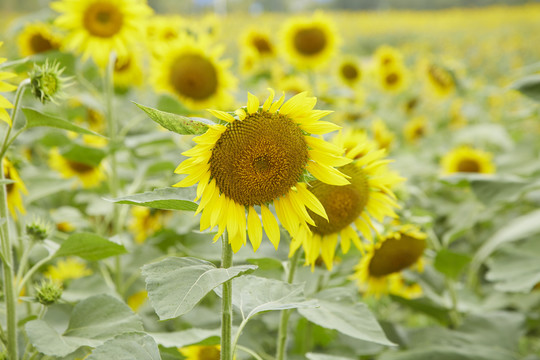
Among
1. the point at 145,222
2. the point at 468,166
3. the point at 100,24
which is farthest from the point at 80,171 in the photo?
the point at 468,166

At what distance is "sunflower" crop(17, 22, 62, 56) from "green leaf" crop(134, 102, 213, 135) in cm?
154

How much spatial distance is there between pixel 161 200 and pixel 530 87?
1.18m

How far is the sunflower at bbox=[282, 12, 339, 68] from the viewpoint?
2725mm

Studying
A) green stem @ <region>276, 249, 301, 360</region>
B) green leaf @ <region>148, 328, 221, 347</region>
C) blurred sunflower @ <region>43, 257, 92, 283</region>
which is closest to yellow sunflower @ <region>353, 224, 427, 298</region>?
green stem @ <region>276, 249, 301, 360</region>

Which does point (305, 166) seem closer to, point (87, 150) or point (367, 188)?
point (367, 188)

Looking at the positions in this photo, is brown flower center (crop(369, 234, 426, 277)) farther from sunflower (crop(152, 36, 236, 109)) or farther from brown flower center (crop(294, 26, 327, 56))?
brown flower center (crop(294, 26, 327, 56))

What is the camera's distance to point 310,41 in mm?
2721

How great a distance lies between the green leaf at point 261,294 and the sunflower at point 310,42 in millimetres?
2006

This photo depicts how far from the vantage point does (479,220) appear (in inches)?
82.3

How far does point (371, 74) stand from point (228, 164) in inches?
118

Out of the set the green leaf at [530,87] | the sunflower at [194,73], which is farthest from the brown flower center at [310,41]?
the green leaf at [530,87]

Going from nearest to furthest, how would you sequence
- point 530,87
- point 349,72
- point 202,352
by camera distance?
1. point 202,352
2. point 530,87
3. point 349,72

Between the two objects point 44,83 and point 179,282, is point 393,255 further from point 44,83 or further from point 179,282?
point 44,83

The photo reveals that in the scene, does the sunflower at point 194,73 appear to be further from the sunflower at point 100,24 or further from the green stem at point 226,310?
the green stem at point 226,310
